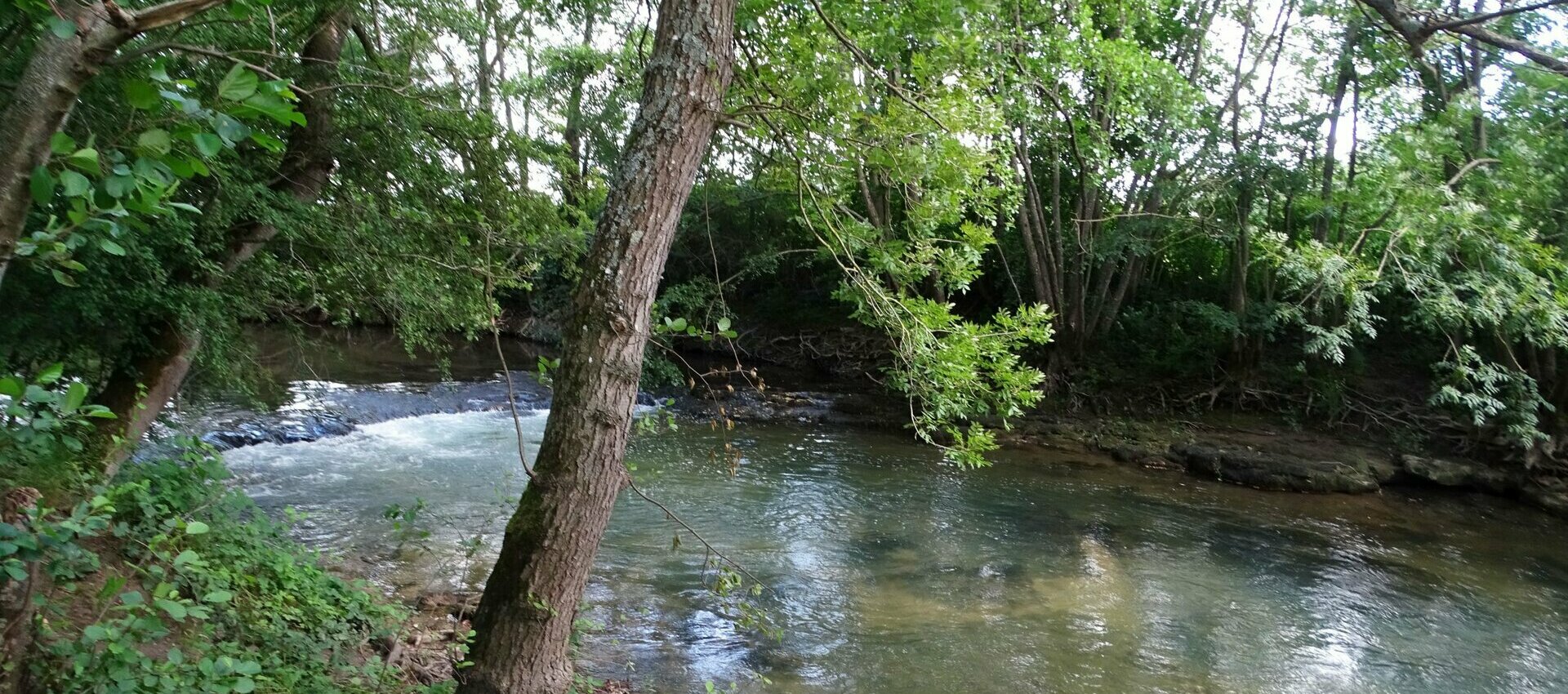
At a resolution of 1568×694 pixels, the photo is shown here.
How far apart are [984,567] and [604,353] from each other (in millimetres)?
5892

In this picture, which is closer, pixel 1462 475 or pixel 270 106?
pixel 270 106

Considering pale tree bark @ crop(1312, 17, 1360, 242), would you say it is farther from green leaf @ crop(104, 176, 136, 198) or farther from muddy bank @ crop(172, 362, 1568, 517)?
green leaf @ crop(104, 176, 136, 198)

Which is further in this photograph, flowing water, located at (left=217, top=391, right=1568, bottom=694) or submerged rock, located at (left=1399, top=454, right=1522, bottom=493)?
submerged rock, located at (left=1399, top=454, right=1522, bottom=493)

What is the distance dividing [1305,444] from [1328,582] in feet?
20.0

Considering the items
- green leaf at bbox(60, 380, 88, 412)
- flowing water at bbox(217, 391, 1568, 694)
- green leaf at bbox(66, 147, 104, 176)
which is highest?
green leaf at bbox(66, 147, 104, 176)

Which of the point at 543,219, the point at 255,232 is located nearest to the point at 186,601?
the point at 255,232

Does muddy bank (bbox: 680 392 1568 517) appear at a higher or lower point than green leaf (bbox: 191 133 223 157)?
lower

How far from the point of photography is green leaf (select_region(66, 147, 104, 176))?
56.8 inches

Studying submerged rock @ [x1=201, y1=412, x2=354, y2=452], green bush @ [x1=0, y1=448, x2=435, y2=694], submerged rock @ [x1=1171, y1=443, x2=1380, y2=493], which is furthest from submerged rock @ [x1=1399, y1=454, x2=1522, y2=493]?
submerged rock @ [x1=201, y1=412, x2=354, y2=452]

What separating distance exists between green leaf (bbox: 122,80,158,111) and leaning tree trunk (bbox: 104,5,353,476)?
13.3ft

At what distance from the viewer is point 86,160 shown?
147cm

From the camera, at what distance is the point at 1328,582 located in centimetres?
880

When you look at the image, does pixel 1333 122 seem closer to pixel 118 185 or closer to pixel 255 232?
pixel 255 232

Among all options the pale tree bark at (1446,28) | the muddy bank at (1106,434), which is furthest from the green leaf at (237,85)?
the muddy bank at (1106,434)
